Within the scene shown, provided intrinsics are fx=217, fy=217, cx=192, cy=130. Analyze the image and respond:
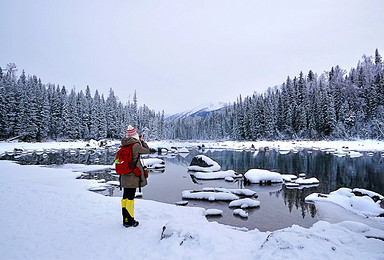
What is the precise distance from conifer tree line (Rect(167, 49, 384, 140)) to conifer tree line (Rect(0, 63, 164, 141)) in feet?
127

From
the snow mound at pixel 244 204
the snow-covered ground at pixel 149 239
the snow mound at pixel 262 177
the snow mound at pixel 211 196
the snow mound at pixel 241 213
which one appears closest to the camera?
the snow-covered ground at pixel 149 239

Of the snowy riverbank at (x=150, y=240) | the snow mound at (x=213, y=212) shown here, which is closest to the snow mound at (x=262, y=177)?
the snow mound at (x=213, y=212)

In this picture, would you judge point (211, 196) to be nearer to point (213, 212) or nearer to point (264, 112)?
point (213, 212)

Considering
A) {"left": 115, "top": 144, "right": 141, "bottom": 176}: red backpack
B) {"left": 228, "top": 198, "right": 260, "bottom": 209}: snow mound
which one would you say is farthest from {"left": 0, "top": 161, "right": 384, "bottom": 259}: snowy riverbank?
{"left": 228, "top": 198, "right": 260, "bottom": 209}: snow mound

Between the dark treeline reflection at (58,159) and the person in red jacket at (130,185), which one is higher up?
the person in red jacket at (130,185)

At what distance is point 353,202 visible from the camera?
8773mm

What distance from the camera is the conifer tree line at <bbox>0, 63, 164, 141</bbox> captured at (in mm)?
46312

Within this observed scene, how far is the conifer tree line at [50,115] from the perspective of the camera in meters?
46.3

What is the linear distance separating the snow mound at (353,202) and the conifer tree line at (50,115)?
53.8m

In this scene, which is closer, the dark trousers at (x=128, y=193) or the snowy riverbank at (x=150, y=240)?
the snowy riverbank at (x=150, y=240)

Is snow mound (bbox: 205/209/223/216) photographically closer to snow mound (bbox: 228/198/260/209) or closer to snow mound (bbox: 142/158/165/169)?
snow mound (bbox: 228/198/260/209)

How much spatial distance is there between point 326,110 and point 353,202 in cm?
5356

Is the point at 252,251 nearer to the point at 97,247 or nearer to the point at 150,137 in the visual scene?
the point at 97,247

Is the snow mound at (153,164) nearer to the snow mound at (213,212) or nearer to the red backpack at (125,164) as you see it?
the snow mound at (213,212)
